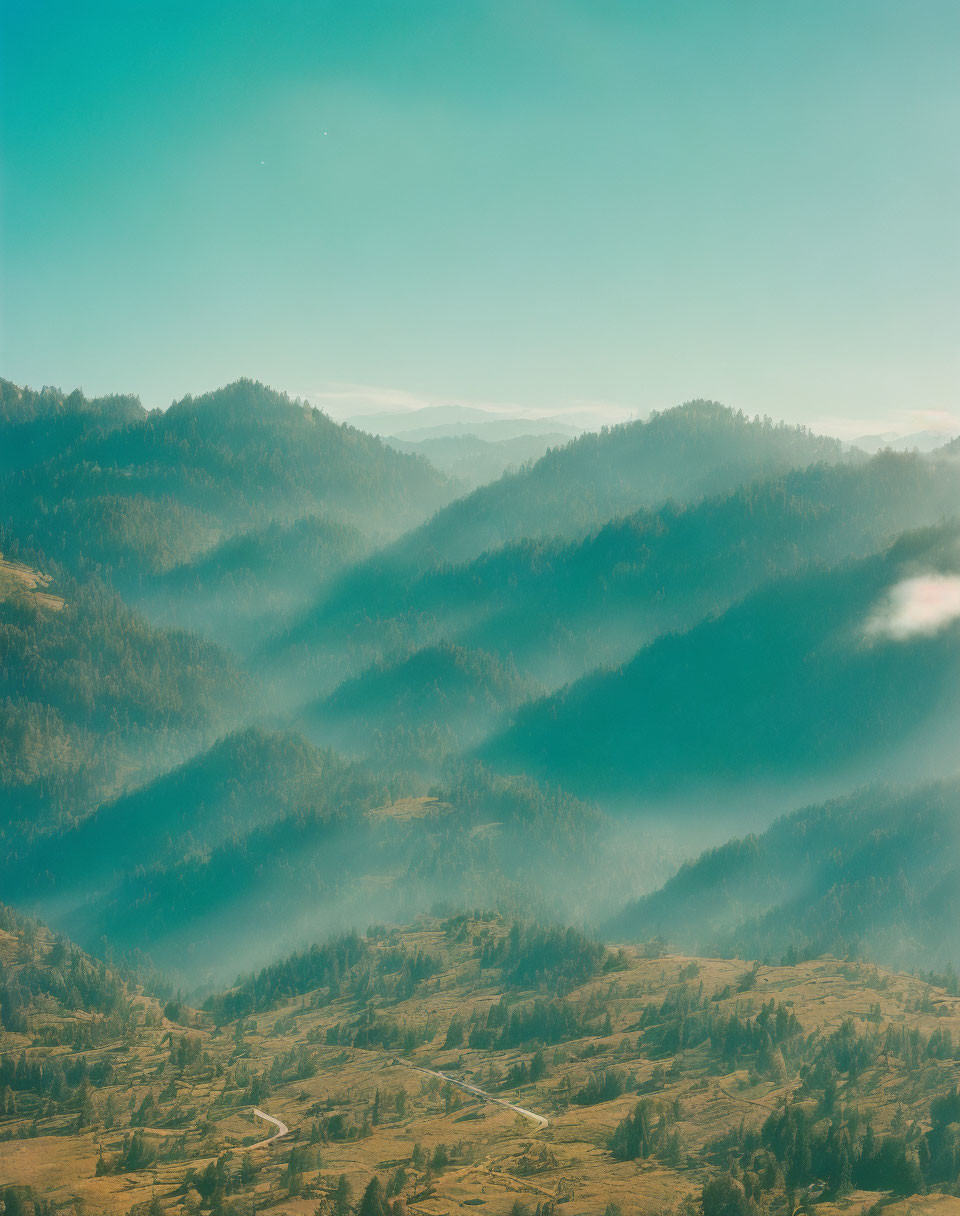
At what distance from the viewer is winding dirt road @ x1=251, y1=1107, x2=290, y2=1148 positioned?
164 meters

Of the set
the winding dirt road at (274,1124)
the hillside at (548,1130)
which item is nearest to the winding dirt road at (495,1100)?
the hillside at (548,1130)

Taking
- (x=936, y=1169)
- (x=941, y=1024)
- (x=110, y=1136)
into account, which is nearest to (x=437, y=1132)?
(x=110, y=1136)

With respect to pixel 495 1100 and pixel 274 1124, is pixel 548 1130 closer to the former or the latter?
pixel 495 1100

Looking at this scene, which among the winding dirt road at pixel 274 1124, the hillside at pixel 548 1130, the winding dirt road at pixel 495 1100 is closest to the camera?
the hillside at pixel 548 1130

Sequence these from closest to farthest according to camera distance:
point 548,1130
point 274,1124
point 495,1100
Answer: point 548,1130
point 274,1124
point 495,1100

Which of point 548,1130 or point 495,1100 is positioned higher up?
point 495,1100

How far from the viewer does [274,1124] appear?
175 metres

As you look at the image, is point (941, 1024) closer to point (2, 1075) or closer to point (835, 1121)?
point (835, 1121)

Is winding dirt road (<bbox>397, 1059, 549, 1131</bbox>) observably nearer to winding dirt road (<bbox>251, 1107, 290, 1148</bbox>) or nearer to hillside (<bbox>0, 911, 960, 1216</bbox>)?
hillside (<bbox>0, 911, 960, 1216</bbox>)

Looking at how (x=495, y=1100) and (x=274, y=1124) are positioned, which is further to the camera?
(x=495, y=1100)

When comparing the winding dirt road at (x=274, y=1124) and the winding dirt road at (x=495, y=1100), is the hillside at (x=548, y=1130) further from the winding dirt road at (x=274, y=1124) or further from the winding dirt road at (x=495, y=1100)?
the winding dirt road at (x=274, y=1124)

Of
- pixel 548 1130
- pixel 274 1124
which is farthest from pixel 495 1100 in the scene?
pixel 274 1124

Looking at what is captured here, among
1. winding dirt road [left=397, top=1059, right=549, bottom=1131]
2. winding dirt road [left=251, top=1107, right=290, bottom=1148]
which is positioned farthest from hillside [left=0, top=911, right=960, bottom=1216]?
winding dirt road [left=251, top=1107, right=290, bottom=1148]

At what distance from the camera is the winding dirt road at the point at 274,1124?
164250 millimetres
